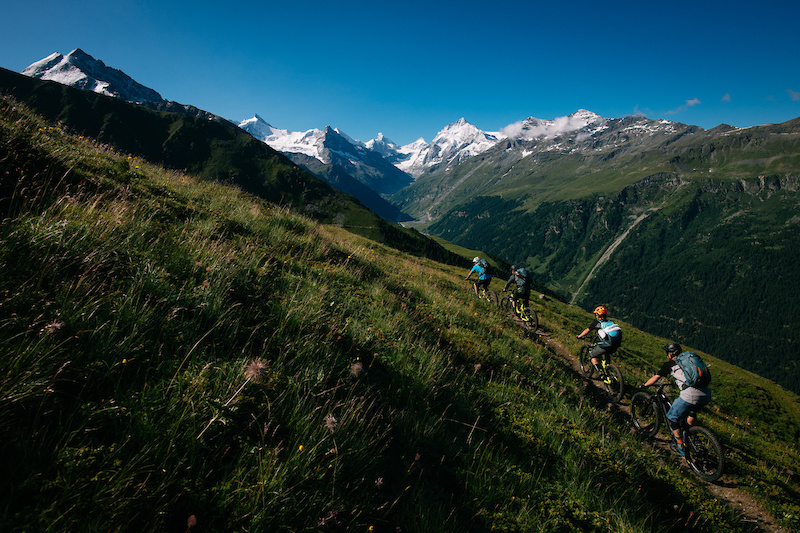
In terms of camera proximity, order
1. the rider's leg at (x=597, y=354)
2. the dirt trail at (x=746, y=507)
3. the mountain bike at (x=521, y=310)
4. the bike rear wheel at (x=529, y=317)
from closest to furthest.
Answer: the dirt trail at (x=746, y=507), the rider's leg at (x=597, y=354), the bike rear wheel at (x=529, y=317), the mountain bike at (x=521, y=310)

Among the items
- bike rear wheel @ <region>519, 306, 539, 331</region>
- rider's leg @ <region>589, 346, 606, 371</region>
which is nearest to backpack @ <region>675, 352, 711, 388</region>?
rider's leg @ <region>589, 346, 606, 371</region>

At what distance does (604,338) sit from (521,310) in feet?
18.9

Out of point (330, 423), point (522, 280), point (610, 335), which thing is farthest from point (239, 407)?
point (522, 280)

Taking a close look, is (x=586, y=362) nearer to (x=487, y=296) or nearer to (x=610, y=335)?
(x=610, y=335)

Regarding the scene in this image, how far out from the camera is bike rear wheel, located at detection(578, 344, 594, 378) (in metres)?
13.7

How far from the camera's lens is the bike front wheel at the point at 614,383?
39.3 ft

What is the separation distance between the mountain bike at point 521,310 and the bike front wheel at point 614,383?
453cm

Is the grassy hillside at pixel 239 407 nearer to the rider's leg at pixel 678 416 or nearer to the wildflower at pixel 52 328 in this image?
the wildflower at pixel 52 328

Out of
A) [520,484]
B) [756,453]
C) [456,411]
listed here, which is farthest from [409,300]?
[756,453]

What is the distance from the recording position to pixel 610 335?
1240cm

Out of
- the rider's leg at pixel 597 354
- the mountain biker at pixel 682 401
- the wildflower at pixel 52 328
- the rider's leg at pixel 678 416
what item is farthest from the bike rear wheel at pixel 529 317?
the wildflower at pixel 52 328

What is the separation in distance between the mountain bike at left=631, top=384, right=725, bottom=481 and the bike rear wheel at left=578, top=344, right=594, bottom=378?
2.51m

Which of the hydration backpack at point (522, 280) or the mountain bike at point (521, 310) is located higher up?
the hydration backpack at point (522, 280)

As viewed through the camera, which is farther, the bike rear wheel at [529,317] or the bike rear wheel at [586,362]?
the bike rear wheel at [529,317]
